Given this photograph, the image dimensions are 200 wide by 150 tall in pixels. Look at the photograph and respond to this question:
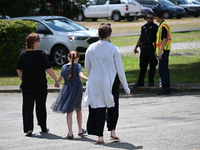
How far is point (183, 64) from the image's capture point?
58.7 ft

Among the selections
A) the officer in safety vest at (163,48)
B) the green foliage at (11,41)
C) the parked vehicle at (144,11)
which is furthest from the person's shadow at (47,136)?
the parked vehicle at (144,11)

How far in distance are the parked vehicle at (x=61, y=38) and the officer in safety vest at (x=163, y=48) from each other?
6.92m

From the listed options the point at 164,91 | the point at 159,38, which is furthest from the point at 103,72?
the point at 164,91

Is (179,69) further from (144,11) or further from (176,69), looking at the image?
(144,11)

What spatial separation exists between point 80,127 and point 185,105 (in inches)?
125

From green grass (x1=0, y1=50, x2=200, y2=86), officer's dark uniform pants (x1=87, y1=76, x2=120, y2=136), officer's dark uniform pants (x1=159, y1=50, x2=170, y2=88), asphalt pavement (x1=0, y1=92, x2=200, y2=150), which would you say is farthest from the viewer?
green grass (x1=0, y1=50, x2=200, y2=86)

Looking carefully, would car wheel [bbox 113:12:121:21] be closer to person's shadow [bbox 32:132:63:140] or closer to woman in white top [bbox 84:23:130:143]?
person's shadow [bbox 32:132:63:140]

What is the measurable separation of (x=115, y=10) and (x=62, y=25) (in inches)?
984

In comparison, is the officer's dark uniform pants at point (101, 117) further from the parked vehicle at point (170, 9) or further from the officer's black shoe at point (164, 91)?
the parked vehicle at point (170, 9)

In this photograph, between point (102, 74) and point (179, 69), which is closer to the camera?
→ point (102, 74)

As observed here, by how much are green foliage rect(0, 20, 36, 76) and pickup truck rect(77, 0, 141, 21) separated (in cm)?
2606

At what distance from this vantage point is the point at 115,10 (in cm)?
4422

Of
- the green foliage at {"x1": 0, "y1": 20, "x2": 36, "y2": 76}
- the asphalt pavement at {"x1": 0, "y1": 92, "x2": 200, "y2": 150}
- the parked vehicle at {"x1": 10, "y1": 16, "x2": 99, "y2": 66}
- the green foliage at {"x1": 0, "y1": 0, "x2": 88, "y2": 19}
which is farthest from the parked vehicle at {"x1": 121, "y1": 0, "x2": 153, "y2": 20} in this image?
the asphalt pavement at {"x1": 0, "y1": 92, "x2": 200, "y2": 150}

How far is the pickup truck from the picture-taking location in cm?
4344
